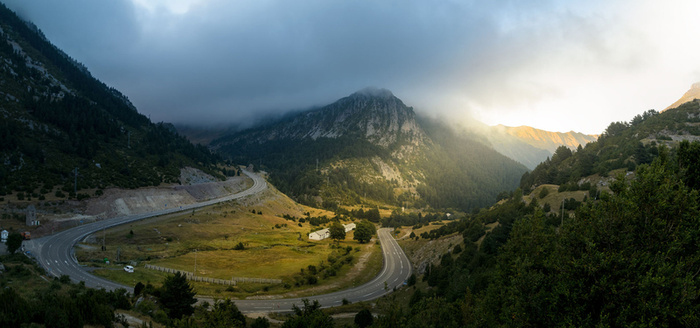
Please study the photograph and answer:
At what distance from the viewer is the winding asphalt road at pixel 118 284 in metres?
51.0

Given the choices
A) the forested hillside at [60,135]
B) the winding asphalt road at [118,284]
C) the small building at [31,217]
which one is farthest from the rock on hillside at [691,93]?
the small building at [31,217]

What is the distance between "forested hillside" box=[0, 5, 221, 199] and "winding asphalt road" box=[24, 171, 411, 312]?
2034cm

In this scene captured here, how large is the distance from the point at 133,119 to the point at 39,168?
95.2m

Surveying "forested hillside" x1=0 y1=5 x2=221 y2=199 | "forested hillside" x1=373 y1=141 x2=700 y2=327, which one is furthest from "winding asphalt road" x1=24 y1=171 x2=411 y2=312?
"forested hillside" x1=373 y1=141 x2=700 y2=327

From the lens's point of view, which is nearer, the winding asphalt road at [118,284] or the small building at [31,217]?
the winding asphalt road at [118,284]

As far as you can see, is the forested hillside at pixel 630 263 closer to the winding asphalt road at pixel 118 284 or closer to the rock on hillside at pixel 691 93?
the winding asphalt road at pixel 118 284

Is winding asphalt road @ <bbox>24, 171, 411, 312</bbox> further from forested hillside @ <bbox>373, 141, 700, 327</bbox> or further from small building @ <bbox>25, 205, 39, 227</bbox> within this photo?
forested hillside @ <bbox>373, 141, 700, 327</bbox>

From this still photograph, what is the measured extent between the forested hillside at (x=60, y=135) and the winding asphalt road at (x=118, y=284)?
20.3m

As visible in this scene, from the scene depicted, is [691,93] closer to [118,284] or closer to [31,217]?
[118,284]

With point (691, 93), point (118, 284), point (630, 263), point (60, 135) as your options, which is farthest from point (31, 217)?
point (691, 93)

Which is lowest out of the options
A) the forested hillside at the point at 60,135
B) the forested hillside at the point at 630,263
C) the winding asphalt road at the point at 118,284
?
the winding asphalt road at the point at 118,284

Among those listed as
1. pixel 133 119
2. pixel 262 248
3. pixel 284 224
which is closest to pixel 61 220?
pixel 262 248

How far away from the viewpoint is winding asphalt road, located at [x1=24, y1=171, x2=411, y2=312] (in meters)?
51.0

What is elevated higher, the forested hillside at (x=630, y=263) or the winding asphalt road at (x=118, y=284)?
the forested hillside at (x=630, y=263)
